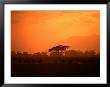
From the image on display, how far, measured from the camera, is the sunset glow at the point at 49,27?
1923mm

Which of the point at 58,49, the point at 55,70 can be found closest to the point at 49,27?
the point at 58,49

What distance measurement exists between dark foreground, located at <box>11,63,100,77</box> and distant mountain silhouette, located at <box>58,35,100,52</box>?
0.29ft

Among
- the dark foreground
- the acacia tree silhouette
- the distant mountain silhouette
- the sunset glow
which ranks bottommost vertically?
the dark foreground

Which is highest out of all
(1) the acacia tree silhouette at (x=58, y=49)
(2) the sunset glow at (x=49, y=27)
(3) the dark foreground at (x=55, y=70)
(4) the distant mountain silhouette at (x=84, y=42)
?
(2) the sunset glow at (x=49, y=27)

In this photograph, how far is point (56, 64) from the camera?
75.6 inches

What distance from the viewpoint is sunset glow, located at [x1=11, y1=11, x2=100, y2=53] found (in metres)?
1.92

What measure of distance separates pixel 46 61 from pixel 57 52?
3.0 inches

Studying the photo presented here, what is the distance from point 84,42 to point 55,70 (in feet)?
0.70

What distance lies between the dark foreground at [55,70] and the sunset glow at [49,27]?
9 cm

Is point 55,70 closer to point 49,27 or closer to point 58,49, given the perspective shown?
point 58,49

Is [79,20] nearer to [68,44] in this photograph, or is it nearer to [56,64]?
[68,44]

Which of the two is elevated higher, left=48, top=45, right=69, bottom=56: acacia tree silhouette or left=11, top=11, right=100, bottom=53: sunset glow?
left=11, top=11, right=100, bottom=53: sunset glow

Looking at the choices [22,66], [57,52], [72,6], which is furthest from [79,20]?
[22,66]

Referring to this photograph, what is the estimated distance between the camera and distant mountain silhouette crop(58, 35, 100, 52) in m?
1.92
